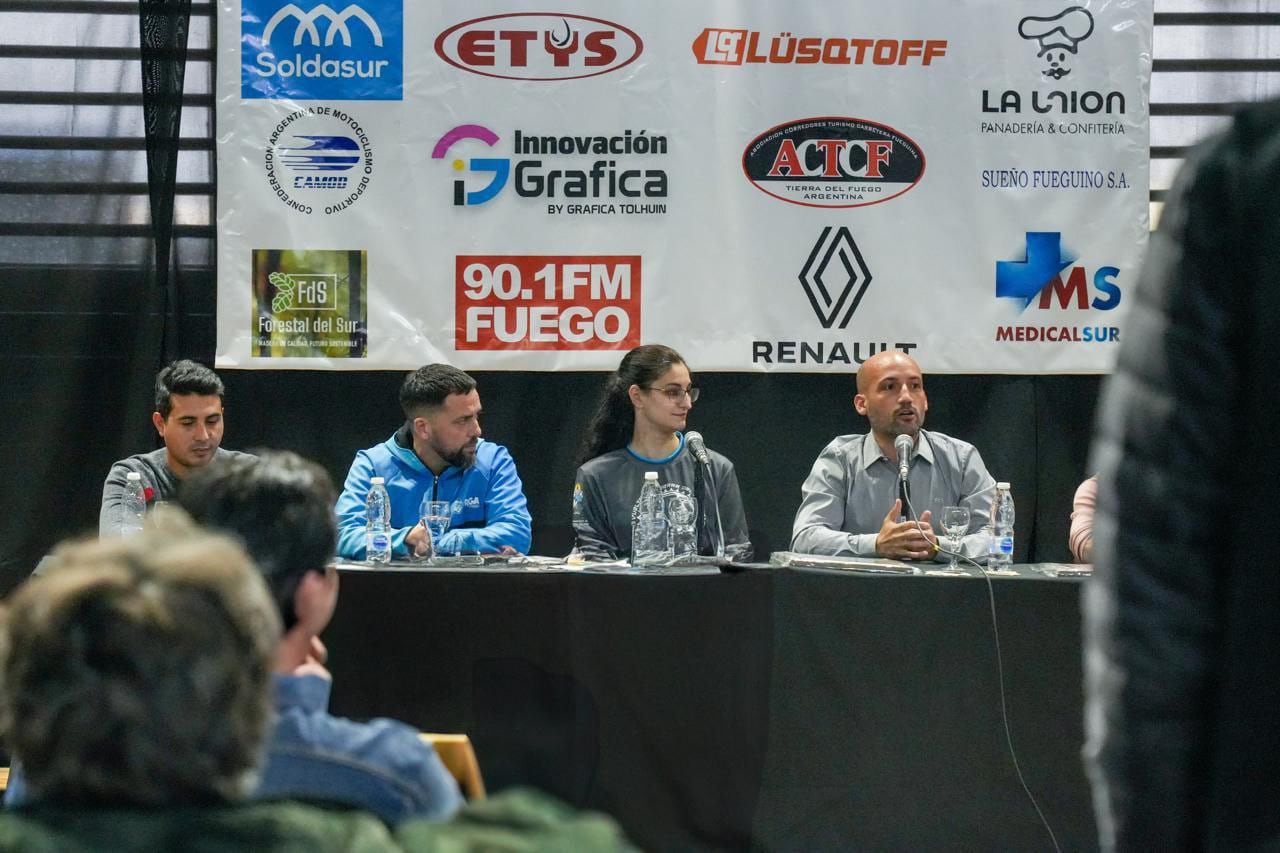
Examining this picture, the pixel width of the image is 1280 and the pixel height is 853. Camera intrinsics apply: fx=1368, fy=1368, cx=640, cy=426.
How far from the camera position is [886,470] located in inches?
160

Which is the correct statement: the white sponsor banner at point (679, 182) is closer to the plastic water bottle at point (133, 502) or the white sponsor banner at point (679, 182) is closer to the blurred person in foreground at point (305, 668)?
the plastic water bottle at point (133, 502)

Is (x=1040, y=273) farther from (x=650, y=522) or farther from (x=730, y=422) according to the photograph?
(x=650, y=522)

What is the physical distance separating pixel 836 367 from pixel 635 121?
106cm

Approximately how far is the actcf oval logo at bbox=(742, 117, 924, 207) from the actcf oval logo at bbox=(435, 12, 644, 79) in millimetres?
552

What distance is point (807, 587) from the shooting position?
317 cm

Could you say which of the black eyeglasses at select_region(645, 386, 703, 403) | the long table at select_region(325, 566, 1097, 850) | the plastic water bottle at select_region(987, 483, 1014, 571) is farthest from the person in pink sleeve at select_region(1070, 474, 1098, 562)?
the black eyeglasses at select_region(645, 386, 703, 403)

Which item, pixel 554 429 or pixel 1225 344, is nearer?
pixel 1225 344

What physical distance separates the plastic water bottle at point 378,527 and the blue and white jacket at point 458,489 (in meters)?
0.31

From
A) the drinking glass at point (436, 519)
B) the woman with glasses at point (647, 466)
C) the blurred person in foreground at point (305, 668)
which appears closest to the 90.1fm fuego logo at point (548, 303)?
the woman with glasses at point (647, 466)

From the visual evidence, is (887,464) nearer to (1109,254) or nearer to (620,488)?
(620,488)

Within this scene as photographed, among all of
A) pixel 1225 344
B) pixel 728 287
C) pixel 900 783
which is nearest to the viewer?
pixel 1225 344

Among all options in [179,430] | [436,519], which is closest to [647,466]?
[436,519]

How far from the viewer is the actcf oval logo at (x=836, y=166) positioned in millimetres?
4562

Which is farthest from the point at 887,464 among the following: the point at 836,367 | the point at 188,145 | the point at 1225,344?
the point at 1225,344
